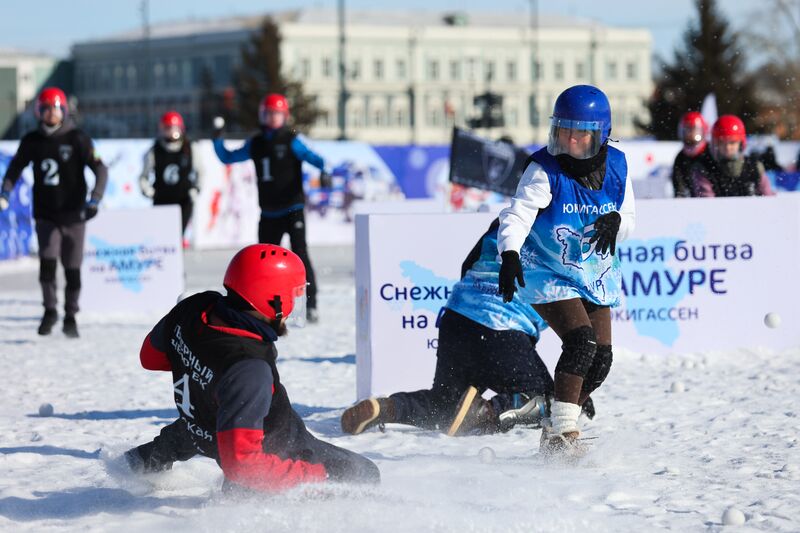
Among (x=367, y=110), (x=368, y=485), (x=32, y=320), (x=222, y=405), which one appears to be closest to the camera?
(x=222, y=405)

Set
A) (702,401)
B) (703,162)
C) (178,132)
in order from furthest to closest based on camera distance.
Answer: (178,132)
(703,162)
(702,401)

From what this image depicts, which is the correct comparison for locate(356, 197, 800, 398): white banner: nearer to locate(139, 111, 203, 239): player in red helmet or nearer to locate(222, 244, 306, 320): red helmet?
locate(222, 244, 306, 320): red helmet

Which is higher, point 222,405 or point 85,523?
point 222,405

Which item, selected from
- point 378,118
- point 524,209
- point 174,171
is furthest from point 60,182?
point 378,118

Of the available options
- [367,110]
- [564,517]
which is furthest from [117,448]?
[367,110]

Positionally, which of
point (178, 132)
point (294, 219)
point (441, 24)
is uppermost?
point (441, 24)

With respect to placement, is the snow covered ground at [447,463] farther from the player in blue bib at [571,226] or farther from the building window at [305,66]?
the building window at [305,66]

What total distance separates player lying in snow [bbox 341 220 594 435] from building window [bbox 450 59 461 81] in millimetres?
91211

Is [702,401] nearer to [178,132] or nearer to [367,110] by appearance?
[178,132]

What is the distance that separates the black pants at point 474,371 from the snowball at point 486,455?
18.0 inches

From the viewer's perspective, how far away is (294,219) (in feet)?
36.4

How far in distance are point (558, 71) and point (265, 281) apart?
320 feet

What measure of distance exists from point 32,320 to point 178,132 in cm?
239

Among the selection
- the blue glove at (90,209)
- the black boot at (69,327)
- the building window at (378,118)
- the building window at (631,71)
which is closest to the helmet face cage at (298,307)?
the blue glove at (90,209)
